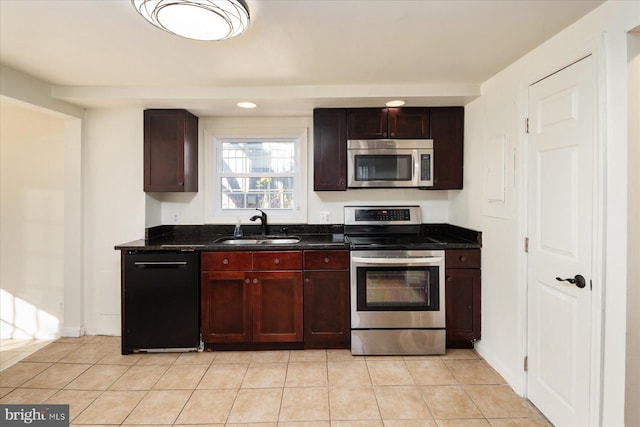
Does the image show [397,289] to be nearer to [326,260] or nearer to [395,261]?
[395,261]

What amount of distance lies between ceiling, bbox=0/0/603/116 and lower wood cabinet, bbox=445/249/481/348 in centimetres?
138

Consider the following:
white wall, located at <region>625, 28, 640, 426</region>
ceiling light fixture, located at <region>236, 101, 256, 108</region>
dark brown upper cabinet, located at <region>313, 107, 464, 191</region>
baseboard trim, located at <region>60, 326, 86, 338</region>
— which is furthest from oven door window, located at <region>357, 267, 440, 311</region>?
baseboard trim, located at <region>60, 326, 86, 338</region>

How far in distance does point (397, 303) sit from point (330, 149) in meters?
1.50

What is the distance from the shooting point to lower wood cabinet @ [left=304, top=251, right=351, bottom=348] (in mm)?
2863

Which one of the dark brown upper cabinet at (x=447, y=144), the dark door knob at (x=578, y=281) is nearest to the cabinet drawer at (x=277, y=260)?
the dark brown upper cabinet at (x=447, y=144)

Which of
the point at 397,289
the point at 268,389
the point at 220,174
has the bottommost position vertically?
the point at 268,389

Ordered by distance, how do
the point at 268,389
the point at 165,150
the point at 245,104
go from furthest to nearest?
the point at 165,150 → the point at 245,104 → the point at 268,389

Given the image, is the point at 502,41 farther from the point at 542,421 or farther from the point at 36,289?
the point at 36,289

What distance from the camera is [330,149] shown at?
3148mm

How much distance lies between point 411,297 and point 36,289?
365 cm

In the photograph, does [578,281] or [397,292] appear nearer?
[578,281]

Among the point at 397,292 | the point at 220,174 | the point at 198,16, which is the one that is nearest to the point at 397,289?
the point at 397,292

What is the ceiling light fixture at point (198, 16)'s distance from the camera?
1.51m

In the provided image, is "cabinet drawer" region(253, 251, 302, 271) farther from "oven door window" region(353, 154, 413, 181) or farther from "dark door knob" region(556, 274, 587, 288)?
"dark door knob" region(556, 274, 587, 288)
